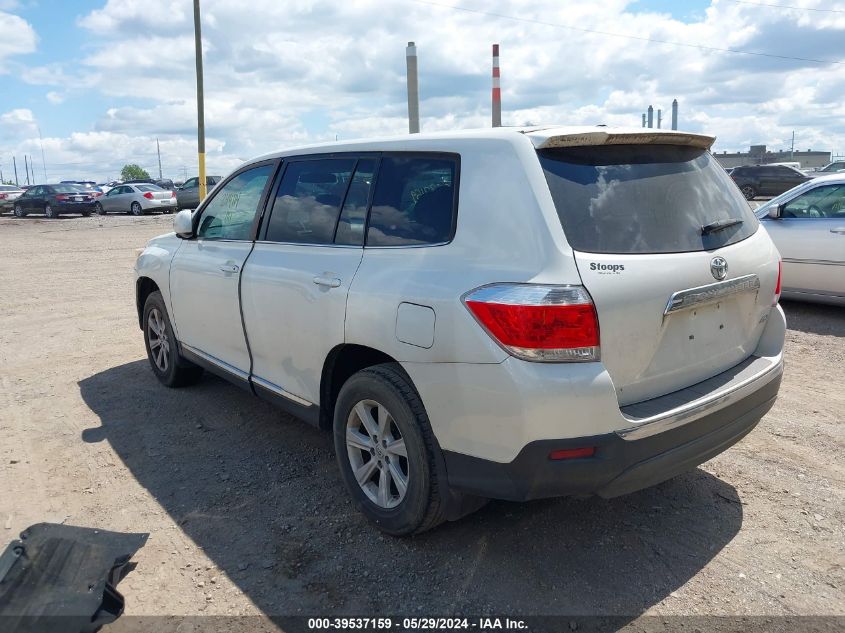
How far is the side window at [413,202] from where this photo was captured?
309cm

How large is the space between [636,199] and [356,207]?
1.40m

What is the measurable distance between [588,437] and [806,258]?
611 centimetres

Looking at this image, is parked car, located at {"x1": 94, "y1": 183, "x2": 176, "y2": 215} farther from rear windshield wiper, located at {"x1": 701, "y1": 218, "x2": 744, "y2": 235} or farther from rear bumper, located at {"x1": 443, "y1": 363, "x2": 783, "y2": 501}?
rear bumper, located at {"x1": 443, "y1": 363, "x2": 783, "y2": 501}

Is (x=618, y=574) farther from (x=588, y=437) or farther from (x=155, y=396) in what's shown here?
(x=155, y=396)

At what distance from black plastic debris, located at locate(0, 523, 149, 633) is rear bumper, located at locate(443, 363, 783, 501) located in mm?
1464

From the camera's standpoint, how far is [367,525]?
3.48 metres

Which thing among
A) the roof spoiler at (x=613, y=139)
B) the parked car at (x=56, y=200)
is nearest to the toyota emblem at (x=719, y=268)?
the roof spoiler at (x=613, y=139)

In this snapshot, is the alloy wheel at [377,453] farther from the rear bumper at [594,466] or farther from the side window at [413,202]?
the side window at [413,202]

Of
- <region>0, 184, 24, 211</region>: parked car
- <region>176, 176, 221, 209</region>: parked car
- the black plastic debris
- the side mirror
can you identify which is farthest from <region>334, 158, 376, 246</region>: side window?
<region>0, 184, 24, 211</region>: parked car

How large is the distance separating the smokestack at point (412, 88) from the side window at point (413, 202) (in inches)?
461

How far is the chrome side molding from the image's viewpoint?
284cm

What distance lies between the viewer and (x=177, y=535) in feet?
11.3

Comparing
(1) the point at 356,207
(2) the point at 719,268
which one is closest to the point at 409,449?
(1) the point at 356,207

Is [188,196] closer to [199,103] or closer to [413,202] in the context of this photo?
[199,103]
